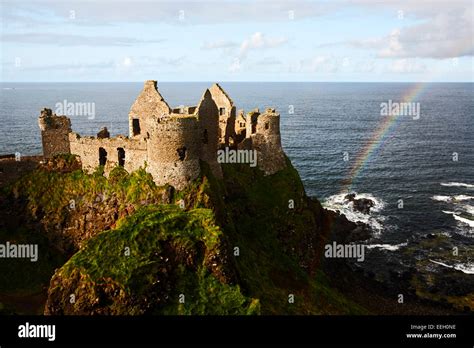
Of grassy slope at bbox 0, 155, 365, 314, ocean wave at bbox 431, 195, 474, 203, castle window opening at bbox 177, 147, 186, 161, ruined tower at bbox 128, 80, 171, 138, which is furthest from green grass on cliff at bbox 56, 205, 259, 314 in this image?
ocean wave at bbox 431, 195, 474, 203

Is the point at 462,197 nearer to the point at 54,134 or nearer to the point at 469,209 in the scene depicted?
the point at 469,209

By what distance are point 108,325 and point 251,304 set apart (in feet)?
43.6

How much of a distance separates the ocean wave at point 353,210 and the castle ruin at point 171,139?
27818mm

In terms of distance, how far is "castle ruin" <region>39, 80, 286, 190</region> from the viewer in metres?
40.0

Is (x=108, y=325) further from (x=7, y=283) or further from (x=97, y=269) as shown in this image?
(x=7, y=283)

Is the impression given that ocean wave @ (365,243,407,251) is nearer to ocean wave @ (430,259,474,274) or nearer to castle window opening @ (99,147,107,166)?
ocean wave @ (430,259,474,274)

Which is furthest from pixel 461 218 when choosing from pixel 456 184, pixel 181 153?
pixel 181 153

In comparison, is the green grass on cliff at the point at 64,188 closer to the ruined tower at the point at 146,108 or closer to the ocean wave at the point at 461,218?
the ruined tower at the point at 146,108

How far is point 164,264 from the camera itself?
3127 cm

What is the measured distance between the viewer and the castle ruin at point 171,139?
40000 millimetres

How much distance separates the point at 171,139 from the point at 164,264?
1303 cm

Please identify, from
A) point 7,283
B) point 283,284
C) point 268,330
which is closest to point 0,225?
point 7,283

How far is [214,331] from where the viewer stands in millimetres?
18906

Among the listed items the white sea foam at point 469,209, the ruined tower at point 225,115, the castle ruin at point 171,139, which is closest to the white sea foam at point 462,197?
the white sea foam at point 469,209
